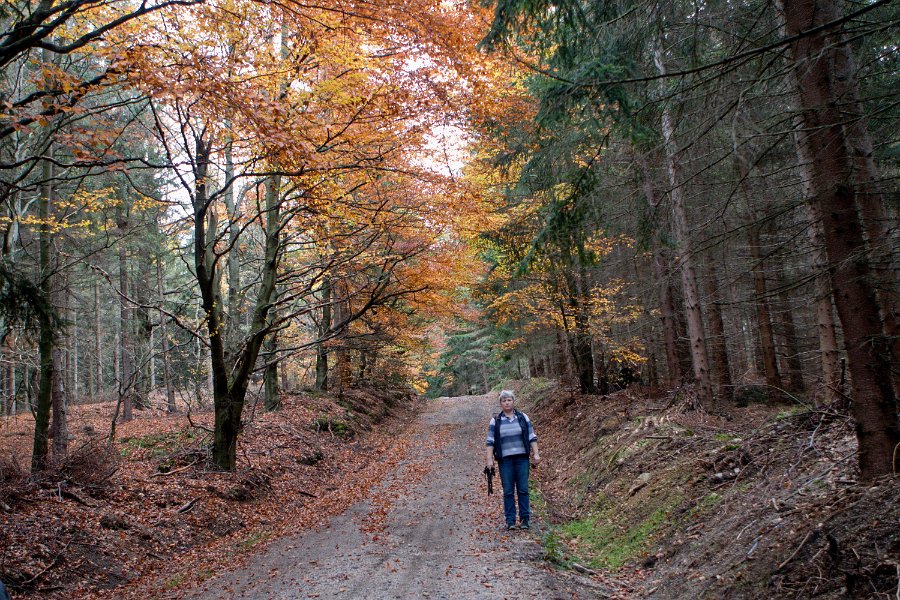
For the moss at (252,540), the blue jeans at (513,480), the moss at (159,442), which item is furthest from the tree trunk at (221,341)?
the blue jeans at (513,480)

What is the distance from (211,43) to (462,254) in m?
10.4

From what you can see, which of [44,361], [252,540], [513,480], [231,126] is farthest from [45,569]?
[231,126]

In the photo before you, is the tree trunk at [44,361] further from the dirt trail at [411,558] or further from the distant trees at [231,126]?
the dirt trail at [411,558]

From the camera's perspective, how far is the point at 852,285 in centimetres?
448

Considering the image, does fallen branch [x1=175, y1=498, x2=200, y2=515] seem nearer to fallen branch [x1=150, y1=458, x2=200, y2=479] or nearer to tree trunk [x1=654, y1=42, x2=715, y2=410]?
fallen branch [x1=150, y1=458, x2=200, y2=479]

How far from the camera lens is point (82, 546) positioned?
282 inches

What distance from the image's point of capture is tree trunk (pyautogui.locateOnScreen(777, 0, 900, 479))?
442 centimetres

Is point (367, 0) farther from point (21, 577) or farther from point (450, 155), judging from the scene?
point (21, 577)

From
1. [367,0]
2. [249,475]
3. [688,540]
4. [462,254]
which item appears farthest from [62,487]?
[462,254]

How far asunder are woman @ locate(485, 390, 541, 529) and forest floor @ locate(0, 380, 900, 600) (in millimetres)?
362

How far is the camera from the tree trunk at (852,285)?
442cm

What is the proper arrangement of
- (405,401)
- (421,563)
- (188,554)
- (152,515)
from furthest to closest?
(405,401) → (152,515) → (188,554) → (421,563)

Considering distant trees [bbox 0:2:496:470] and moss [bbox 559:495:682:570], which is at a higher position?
distant trees [bbox 0:2:496:470]

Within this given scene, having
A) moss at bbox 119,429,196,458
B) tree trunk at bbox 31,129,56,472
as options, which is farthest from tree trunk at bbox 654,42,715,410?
tree trunk at bbox 31,129,56,472
